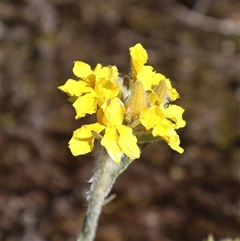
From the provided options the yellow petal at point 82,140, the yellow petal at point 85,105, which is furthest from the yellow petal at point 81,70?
the yellow petal at point 82,140

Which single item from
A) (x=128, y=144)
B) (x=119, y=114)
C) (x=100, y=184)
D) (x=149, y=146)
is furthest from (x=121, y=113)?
(x=149, y=146)

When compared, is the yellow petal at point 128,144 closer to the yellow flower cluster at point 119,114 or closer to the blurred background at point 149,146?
the yellow flower cluster at point 119,114

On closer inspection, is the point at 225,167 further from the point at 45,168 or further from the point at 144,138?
the point at 144,138

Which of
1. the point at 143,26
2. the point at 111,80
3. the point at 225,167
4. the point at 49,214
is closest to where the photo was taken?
the point at 111,80

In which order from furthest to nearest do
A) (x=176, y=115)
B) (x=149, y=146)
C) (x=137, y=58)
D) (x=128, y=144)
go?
(x=149, y=146), (x=137, y=58), (x=176, y=115), (x=128, y=144)

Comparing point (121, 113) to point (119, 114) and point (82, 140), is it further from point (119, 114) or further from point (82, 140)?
point (82, 140)

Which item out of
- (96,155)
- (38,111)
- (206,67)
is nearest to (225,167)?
(206,67)

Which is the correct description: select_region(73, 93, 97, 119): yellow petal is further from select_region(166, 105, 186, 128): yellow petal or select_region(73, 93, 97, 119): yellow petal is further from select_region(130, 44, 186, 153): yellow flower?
select_region(166, 105, 186, 128): yellow petal
